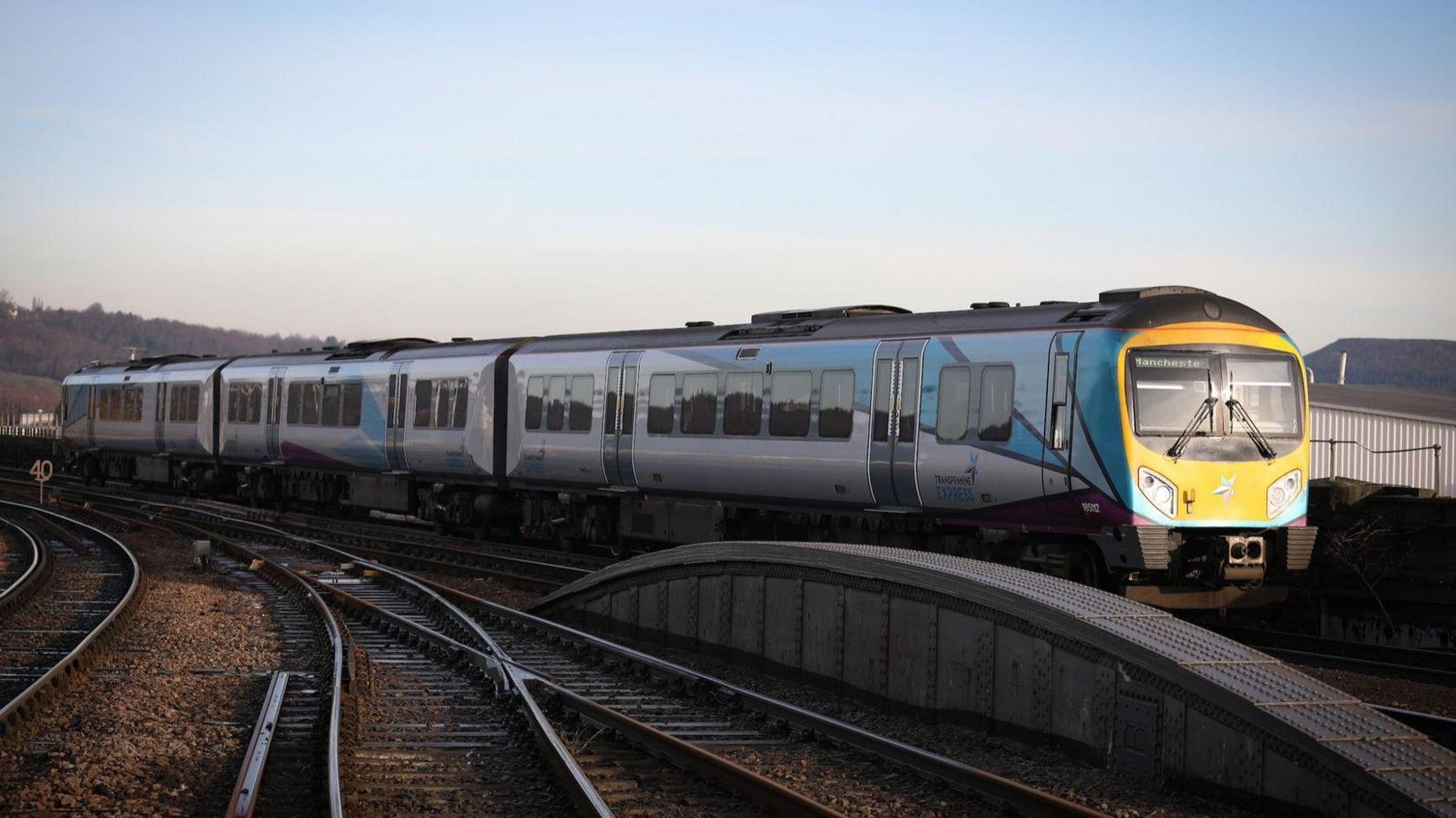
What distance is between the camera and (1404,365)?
107062mm

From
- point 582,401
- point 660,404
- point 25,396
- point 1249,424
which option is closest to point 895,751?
point 1249,424

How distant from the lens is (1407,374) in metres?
106

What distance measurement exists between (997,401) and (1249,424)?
8.45 feet

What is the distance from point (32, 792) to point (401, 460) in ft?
69.1

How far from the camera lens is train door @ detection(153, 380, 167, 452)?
40.6m

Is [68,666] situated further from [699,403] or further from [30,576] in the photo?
[699,403]

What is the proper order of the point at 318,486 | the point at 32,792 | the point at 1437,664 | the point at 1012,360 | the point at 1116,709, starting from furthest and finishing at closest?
the point at 318,486 → the point at 1012,360 → the point at 1437,664 → the point at 1116,709 → the point at 32,792

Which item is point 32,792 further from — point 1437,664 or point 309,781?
point 1437,664

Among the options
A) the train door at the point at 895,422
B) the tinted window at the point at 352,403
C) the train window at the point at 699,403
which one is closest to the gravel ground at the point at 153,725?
the train window at the point at 699,403

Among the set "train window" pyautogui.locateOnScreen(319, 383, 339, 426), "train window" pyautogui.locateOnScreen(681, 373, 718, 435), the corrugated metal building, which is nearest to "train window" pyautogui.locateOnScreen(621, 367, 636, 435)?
"train window" pyautogui.locateOnScreen(681, 373, 718, 435)

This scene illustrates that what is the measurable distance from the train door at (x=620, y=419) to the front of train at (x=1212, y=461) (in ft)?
29.7

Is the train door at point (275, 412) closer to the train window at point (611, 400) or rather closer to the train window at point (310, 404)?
the train window at point (310, 404)

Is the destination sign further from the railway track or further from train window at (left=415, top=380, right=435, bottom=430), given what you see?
train window at (left=415, top=380, right=435, bottom=430)

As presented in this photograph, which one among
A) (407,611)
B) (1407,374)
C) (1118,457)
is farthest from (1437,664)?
(1407,374)
